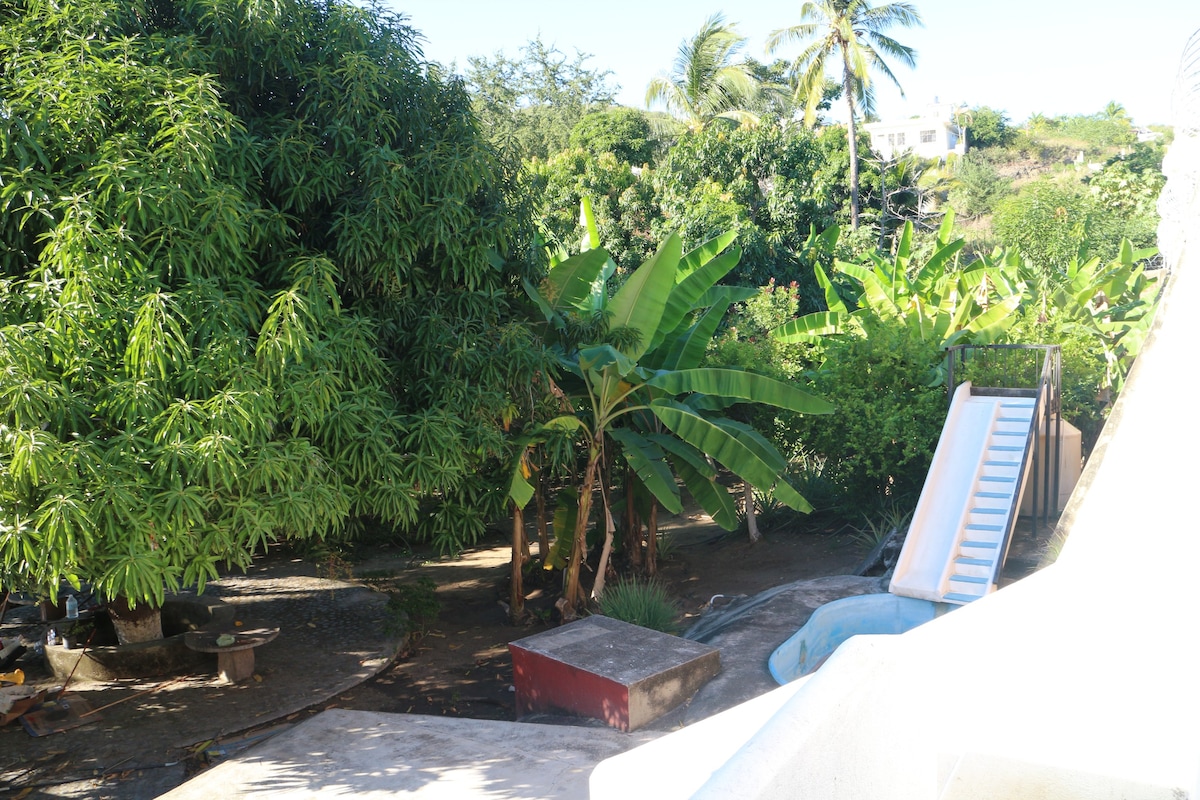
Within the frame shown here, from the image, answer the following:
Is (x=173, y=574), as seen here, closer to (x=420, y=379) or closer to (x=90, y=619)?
(x=420, y=379)

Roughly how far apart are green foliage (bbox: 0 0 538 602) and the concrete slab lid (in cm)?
160

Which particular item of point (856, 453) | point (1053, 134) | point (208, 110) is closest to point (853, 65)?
point (856, 453)

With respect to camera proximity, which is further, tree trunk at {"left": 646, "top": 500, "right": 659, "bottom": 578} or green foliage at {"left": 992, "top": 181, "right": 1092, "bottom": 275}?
green foliage at {"left": 992, "top": 181, "right": 1092, "bottom": 275}

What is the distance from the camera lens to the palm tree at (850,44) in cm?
2520

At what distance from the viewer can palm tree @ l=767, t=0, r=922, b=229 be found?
25.2 meters

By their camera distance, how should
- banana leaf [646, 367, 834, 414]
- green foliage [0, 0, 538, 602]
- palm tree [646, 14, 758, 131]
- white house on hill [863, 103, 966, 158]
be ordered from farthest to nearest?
white house on hill [863, 103, 966, 158], palm tree [646, 14, 758, 131], banana leaf [646, 367, 834, 414], green foliage [0, 0, 538, 602]

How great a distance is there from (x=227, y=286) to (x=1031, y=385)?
9.30 m

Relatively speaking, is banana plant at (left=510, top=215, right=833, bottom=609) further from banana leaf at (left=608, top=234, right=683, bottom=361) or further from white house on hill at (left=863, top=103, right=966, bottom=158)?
white house on hill at (left=863, top=103, right=966, bottom=158)

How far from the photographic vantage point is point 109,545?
15.7ft

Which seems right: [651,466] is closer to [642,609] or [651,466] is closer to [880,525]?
[642,609]

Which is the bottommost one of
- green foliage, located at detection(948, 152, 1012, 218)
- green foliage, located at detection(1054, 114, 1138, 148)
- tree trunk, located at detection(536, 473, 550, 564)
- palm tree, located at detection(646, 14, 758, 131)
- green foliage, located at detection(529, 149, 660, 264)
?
tree trunk, located at detection(536, 473, 550, 564)

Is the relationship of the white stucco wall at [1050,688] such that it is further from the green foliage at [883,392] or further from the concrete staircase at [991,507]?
the green foliage at [883,392]

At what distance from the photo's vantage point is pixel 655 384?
8789mm

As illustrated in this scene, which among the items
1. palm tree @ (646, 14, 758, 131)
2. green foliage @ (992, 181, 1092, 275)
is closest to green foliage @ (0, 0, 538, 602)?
green foliage @ (992, 181, 1092, 275)
